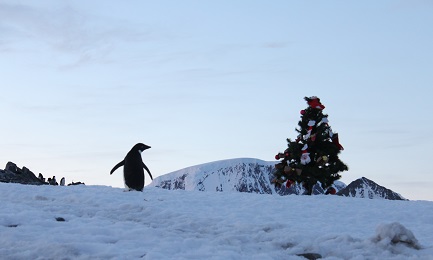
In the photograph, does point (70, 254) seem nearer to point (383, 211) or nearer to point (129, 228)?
point (129, 228)

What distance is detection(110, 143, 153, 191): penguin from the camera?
23.2 metres

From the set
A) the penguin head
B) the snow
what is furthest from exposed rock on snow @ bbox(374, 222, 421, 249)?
the penguin head

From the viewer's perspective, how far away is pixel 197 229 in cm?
1335

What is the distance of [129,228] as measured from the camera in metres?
12.7

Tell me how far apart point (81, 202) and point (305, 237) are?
683 cm

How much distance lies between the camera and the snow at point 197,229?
35.1ft

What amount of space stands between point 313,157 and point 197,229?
18892 millimetres

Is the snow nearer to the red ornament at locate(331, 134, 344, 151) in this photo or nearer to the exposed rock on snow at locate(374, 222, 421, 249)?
the exposed rock on snow at locate(374, 222, 421, 249)

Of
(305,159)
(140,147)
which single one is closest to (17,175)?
(140,147)

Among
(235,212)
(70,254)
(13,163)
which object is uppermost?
(13,163)

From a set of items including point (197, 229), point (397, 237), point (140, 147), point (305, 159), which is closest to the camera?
point (397, 237)

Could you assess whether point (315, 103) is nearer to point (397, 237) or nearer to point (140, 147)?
point (140, 147)

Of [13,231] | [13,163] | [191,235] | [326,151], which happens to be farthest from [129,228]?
[13,163]

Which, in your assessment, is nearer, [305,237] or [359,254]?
[359,254]
